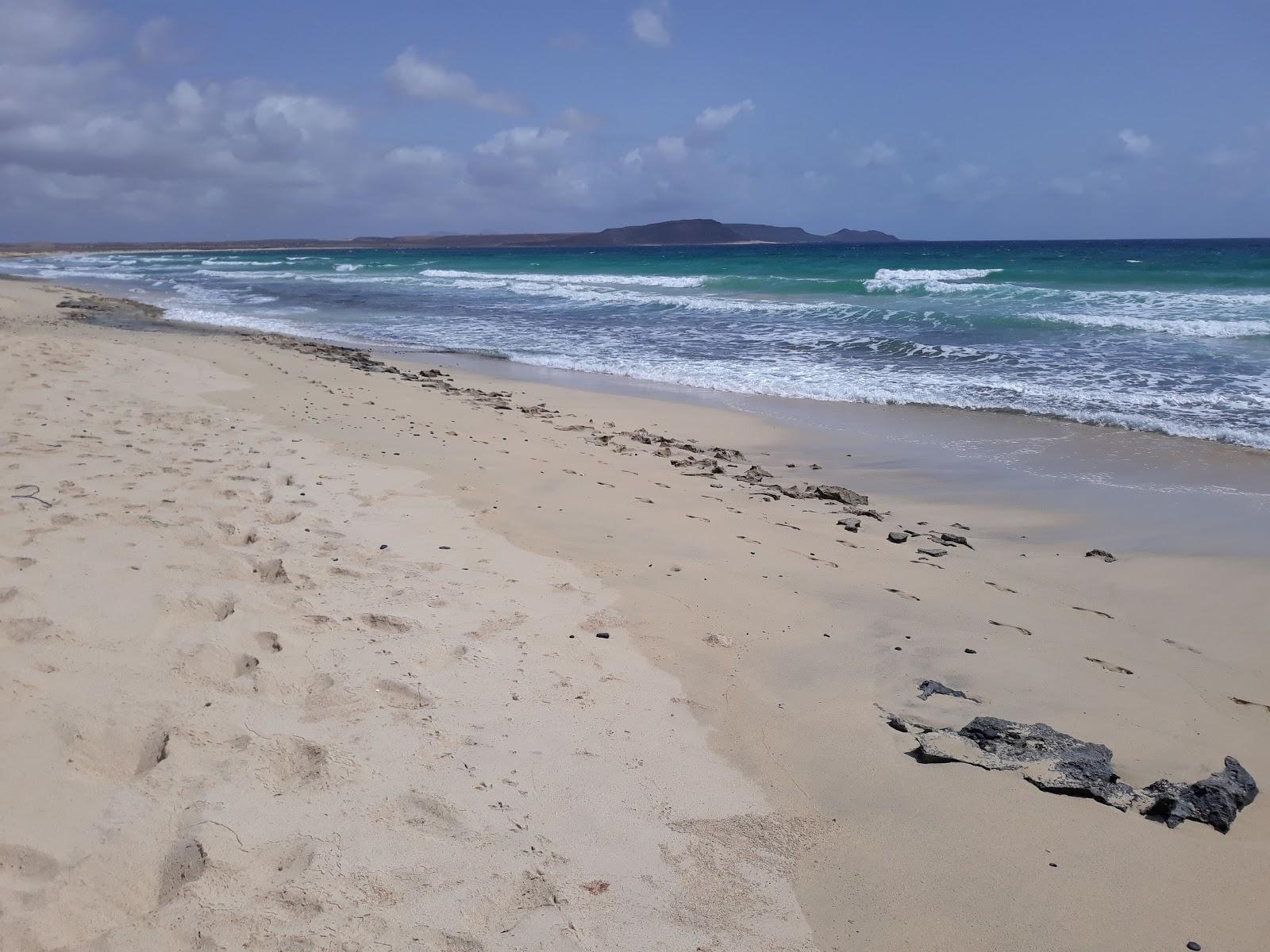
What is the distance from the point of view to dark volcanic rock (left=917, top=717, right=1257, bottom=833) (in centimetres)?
268

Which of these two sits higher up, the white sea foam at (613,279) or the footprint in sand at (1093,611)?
the white sea foam at (613,279)

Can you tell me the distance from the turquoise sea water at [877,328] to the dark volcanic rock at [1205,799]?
6.52 m

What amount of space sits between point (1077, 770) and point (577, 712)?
170cm

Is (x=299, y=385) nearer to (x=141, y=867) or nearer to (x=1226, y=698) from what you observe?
(x=141, y=867)

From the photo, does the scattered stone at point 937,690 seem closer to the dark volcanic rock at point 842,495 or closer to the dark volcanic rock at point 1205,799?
the dark volcanic rock at point 1205,799

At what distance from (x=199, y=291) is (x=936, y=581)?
29.5 m

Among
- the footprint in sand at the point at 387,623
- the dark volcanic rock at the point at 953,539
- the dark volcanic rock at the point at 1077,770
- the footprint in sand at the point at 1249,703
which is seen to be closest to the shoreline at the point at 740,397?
the dark volcanic rock at the point at 953,539

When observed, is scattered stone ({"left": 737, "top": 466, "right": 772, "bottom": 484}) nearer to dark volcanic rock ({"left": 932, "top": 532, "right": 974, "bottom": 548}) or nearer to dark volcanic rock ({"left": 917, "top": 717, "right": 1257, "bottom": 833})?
dark volcanic rock ({"left": 932, "top": 532, "right": 974, "bottom": 548})

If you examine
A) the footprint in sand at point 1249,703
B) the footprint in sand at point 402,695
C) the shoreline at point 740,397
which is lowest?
the footprint in sand at point 1249,703

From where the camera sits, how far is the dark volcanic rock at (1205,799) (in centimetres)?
265

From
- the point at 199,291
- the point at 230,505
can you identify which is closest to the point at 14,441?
the point at 230,505

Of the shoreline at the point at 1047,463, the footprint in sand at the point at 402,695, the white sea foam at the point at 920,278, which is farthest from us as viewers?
the white sea foam at the point at 920,278

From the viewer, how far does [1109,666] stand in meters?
3.74

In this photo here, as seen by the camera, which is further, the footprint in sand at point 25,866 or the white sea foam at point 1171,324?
the white sea foam at point 1171,324
